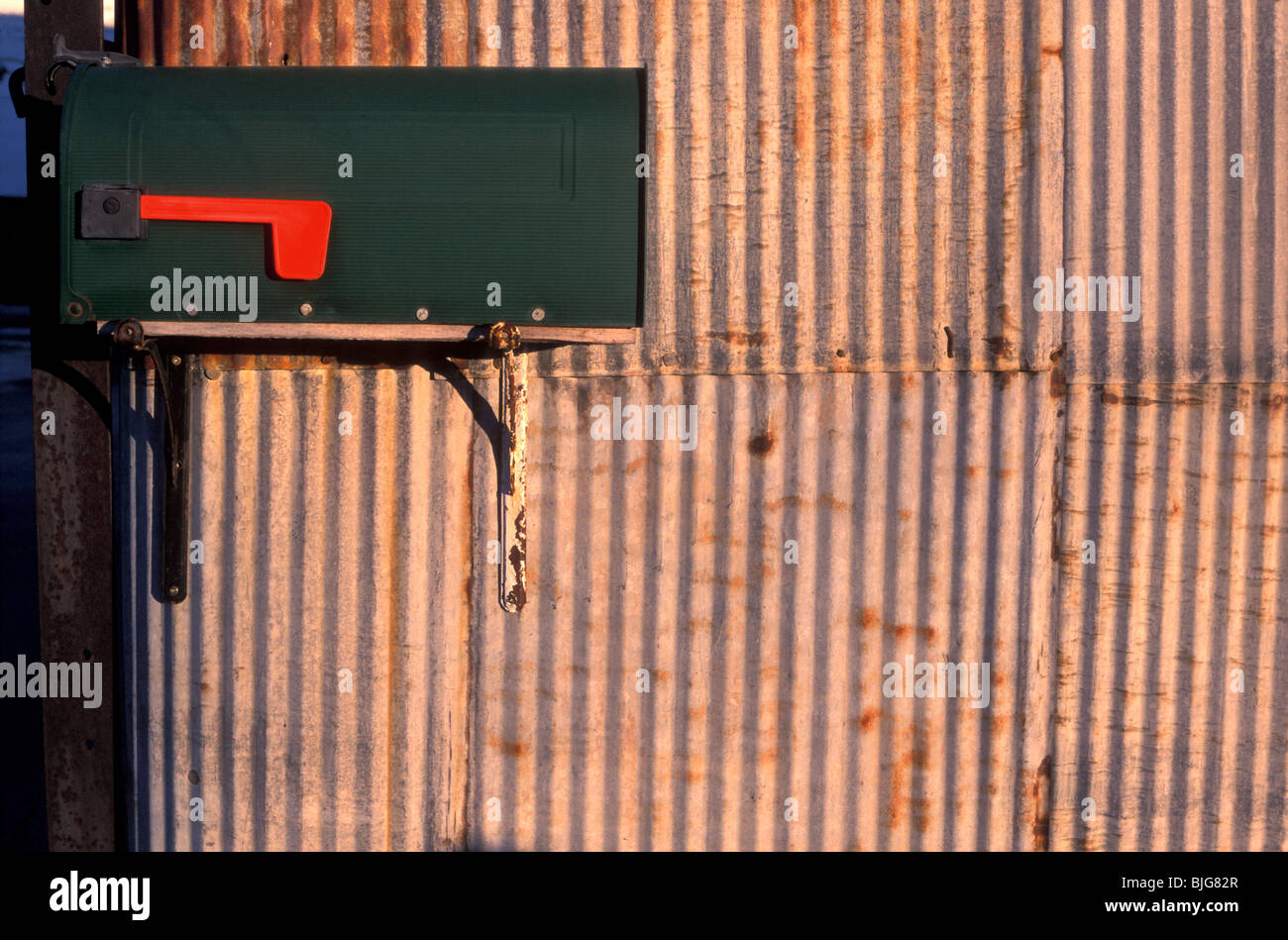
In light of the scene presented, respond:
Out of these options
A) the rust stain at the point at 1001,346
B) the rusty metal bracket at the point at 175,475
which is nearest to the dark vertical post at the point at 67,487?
the rusty metal bracket at the point at 175,475

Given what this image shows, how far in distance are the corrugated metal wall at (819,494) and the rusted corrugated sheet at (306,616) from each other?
0.7 inches

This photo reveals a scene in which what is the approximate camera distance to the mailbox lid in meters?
2.94

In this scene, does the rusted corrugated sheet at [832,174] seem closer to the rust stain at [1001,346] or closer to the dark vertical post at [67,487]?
the rust stain at [1001,346]

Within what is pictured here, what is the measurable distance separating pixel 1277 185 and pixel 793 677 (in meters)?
3.26

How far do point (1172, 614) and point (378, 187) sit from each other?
13.3 ft

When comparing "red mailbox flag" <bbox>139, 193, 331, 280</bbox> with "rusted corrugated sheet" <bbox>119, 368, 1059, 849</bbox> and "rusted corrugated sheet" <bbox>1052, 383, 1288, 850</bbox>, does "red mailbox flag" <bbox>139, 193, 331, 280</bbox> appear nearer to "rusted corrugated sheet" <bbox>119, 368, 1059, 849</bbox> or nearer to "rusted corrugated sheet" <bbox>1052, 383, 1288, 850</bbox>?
"rusted corrugated sheet" <bbox>119, 368, 1059, 849</bbox>

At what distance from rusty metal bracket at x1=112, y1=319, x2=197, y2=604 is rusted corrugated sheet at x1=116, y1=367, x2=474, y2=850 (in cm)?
6

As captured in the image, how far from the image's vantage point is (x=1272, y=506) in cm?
342

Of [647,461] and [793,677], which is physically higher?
[647,461]

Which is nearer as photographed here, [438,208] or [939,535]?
[438,208]

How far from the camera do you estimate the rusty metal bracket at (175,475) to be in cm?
335
